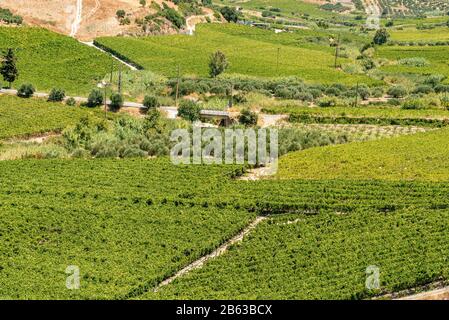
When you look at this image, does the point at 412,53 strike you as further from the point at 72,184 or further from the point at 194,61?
the point at 72,184

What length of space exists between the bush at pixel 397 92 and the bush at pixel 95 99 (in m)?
32.6

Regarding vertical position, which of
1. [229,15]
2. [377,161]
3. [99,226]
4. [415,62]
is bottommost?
[99,226]

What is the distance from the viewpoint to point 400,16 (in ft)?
625

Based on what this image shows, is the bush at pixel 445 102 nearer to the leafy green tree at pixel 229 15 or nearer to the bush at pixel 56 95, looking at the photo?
the bush at pixel 56 95

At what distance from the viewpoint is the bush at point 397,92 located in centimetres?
8900

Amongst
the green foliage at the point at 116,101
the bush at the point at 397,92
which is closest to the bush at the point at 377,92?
the bush at the point at 397,92

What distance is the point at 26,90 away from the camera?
82312 millimetres

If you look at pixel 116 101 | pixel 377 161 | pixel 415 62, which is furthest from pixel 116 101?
pixel 415 62

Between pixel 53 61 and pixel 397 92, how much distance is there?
136ft

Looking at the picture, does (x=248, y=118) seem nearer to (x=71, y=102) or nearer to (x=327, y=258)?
(x=71, y=102)

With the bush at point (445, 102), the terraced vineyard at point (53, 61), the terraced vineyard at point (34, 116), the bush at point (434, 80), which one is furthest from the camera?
the bush at point (434, 80)

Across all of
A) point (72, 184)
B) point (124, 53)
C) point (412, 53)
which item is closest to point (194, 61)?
point (124, 53)

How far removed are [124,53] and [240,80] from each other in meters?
18.5

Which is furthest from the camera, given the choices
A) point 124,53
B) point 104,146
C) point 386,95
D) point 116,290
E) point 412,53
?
point 412,53
